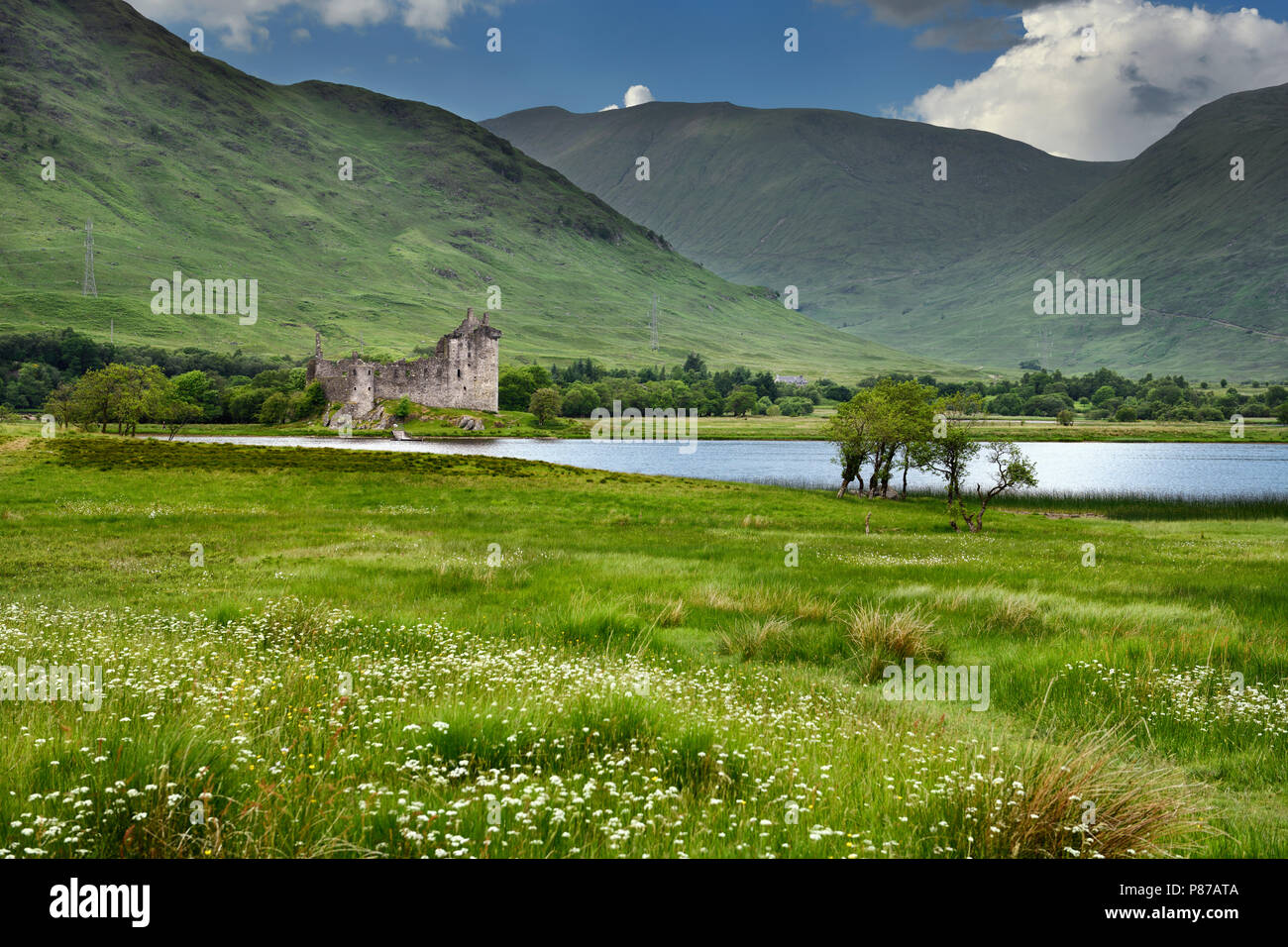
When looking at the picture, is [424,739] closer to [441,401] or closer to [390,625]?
[390,625]

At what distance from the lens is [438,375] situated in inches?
Result: 6368

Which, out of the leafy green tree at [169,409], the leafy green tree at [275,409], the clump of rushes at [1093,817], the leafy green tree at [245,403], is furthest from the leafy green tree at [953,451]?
the leafy green tree at [245,403]

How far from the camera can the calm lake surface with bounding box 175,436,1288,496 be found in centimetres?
8144

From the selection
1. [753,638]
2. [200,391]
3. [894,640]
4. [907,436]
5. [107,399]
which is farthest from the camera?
[200,391]

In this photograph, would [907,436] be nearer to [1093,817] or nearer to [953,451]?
[953,451]

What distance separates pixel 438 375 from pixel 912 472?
318ft

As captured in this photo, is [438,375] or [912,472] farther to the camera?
[438,375]

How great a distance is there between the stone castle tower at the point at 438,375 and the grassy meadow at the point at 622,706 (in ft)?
446

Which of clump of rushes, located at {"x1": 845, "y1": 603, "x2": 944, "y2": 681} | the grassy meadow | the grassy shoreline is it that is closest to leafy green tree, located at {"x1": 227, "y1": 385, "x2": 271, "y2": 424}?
the grassy shoreline

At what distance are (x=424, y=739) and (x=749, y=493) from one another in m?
53.6

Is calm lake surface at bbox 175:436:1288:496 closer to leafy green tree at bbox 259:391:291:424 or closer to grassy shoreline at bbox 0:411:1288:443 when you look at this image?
grassy shoreline at bbox 0:411:1288:443

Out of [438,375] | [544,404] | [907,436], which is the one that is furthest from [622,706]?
[544,404]

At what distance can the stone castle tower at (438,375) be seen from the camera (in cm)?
15512
